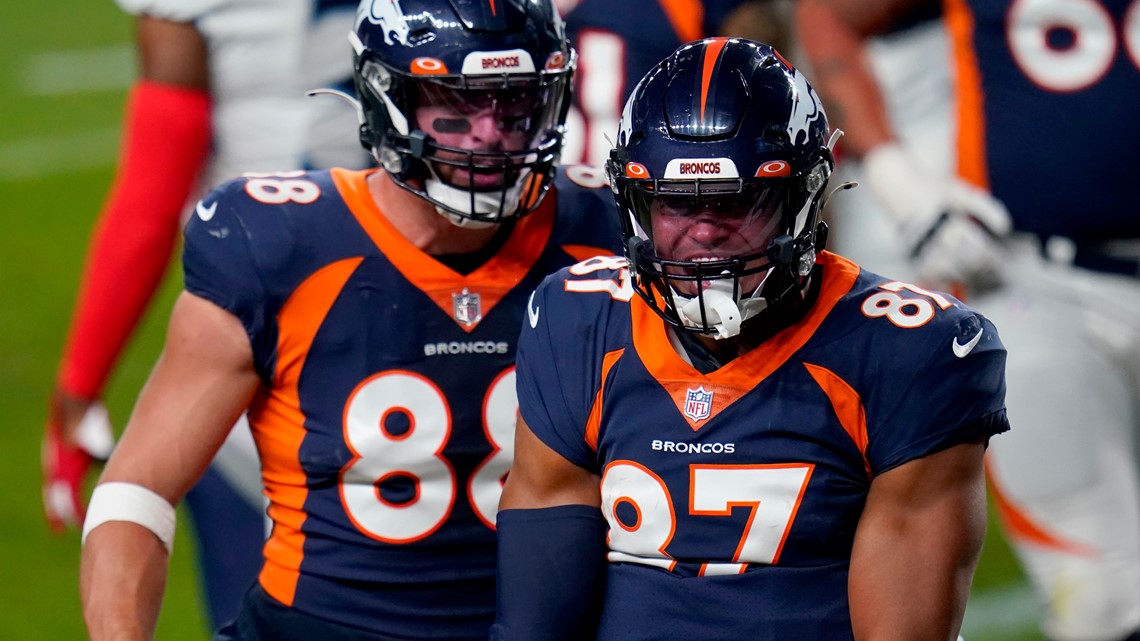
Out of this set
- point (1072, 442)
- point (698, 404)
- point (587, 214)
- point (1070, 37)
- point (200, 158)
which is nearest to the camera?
point (698, 404)

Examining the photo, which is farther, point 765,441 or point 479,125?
point 479,125

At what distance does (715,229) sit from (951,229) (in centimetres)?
170

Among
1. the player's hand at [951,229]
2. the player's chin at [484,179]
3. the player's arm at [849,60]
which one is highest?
the player's chin at [484,179]

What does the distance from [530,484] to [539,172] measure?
0.55m

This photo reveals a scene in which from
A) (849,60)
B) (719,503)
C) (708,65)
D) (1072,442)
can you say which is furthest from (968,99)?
(719,503)

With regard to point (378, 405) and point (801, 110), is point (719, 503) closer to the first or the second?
point (801, 110)

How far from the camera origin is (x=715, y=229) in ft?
8.21

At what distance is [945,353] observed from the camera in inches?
96.3

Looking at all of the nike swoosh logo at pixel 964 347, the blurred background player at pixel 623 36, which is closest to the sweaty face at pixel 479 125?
the nike swoosh logo at pixel 964 347

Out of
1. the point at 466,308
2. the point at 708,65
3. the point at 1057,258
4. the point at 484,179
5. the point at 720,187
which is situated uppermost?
the point at 708,65

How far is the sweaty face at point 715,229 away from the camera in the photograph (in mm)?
2492

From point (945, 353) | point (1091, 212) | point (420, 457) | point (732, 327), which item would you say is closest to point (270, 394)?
point (420, 457)

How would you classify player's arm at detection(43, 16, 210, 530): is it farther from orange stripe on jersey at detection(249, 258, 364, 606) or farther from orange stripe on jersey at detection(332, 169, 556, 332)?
orange stripe on jersey at detection(332, 169, 556, 332)

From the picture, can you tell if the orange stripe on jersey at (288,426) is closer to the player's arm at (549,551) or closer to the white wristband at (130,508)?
the white wristband at (130,508)
